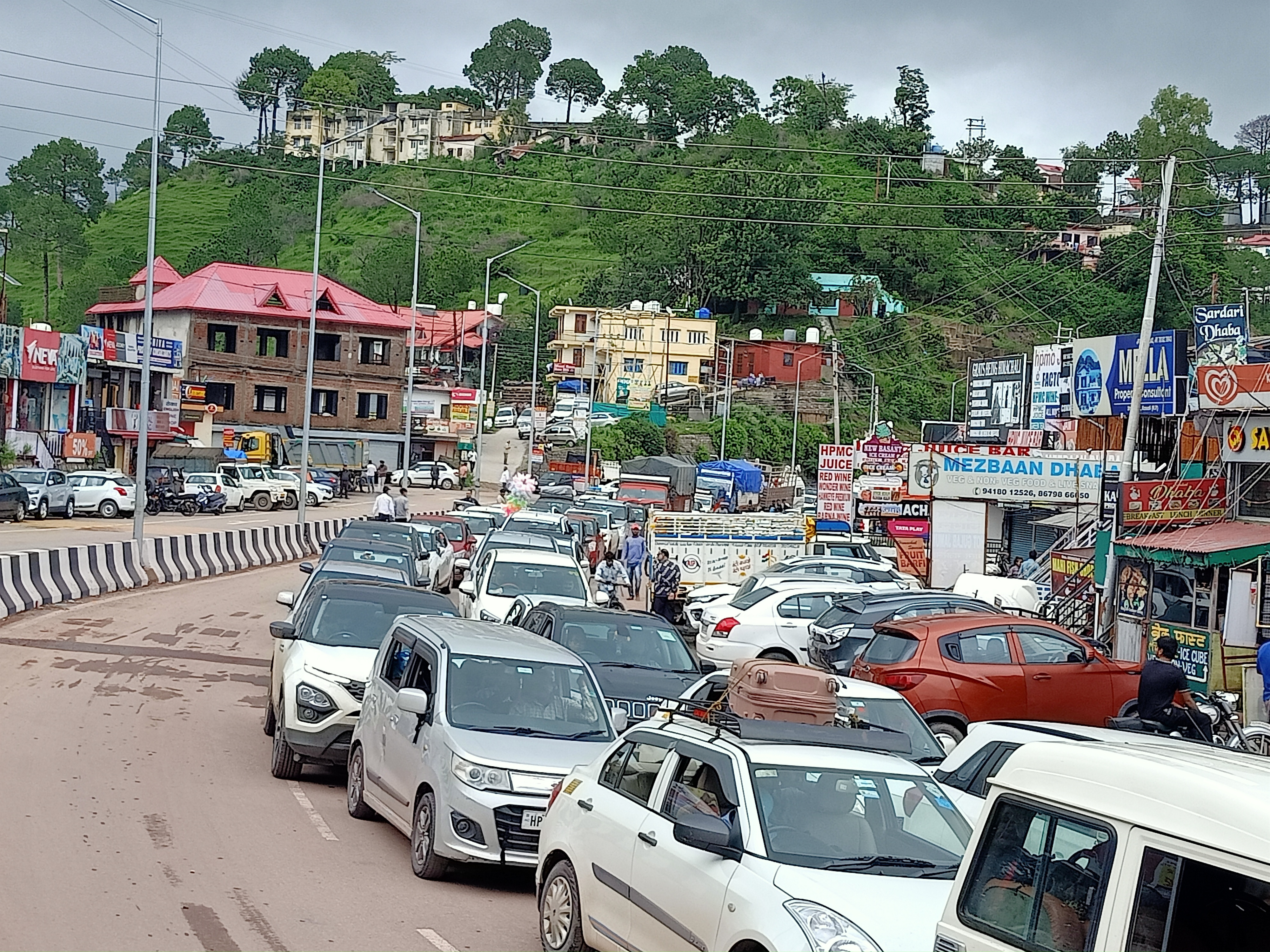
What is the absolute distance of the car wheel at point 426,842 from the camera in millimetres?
9969

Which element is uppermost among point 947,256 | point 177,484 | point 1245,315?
point 947,256

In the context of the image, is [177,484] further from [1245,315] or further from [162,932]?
[162,932]

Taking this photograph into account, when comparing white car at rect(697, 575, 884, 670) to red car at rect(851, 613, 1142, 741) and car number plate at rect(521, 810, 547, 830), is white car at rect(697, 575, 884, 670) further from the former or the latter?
car number plate at rect(521, 810, 547, 830)

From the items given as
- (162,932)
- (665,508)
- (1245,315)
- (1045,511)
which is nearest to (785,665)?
(162,932)

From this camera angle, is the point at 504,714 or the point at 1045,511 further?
the point at 1045,511

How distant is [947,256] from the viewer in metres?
129

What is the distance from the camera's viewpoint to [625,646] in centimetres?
1580

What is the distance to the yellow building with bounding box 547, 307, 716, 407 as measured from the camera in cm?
10950

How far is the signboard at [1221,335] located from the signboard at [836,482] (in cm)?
1614

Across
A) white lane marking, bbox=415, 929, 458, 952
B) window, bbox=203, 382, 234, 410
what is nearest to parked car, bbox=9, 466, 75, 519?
window, bbox=203, 382, 234, 410

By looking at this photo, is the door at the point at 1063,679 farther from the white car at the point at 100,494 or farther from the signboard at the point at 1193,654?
the white car at the point at 100,494

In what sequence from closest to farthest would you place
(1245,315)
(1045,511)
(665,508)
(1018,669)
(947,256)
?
(1018,669) → (1245,315) → (1045,511) → (665,508) → (947,256)

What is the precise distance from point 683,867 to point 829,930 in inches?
43.9

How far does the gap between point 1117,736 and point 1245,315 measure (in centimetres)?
1932
